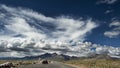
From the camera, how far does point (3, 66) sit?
78.1 metres

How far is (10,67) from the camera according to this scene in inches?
3265

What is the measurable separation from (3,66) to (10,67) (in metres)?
5.16
